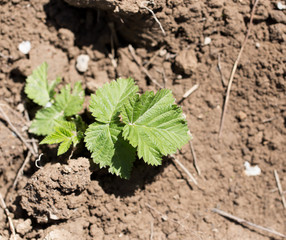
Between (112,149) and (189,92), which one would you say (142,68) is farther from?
(112,149)

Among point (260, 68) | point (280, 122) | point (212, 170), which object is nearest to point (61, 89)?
point (212, 170)

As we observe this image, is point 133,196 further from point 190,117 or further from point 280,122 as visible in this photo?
point 280,122

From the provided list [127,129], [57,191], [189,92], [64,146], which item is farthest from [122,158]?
[189,92]

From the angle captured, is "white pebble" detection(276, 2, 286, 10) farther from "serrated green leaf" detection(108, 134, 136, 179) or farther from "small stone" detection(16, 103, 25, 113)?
"small stone" detection(16, 103, 25, 113)

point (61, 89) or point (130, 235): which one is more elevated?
point (61, 89)

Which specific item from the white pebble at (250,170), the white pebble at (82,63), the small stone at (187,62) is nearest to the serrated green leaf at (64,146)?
the white pebble at (82,63)

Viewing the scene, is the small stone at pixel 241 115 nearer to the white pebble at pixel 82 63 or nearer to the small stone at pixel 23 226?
Result: the white pebble at pixel 82 63
